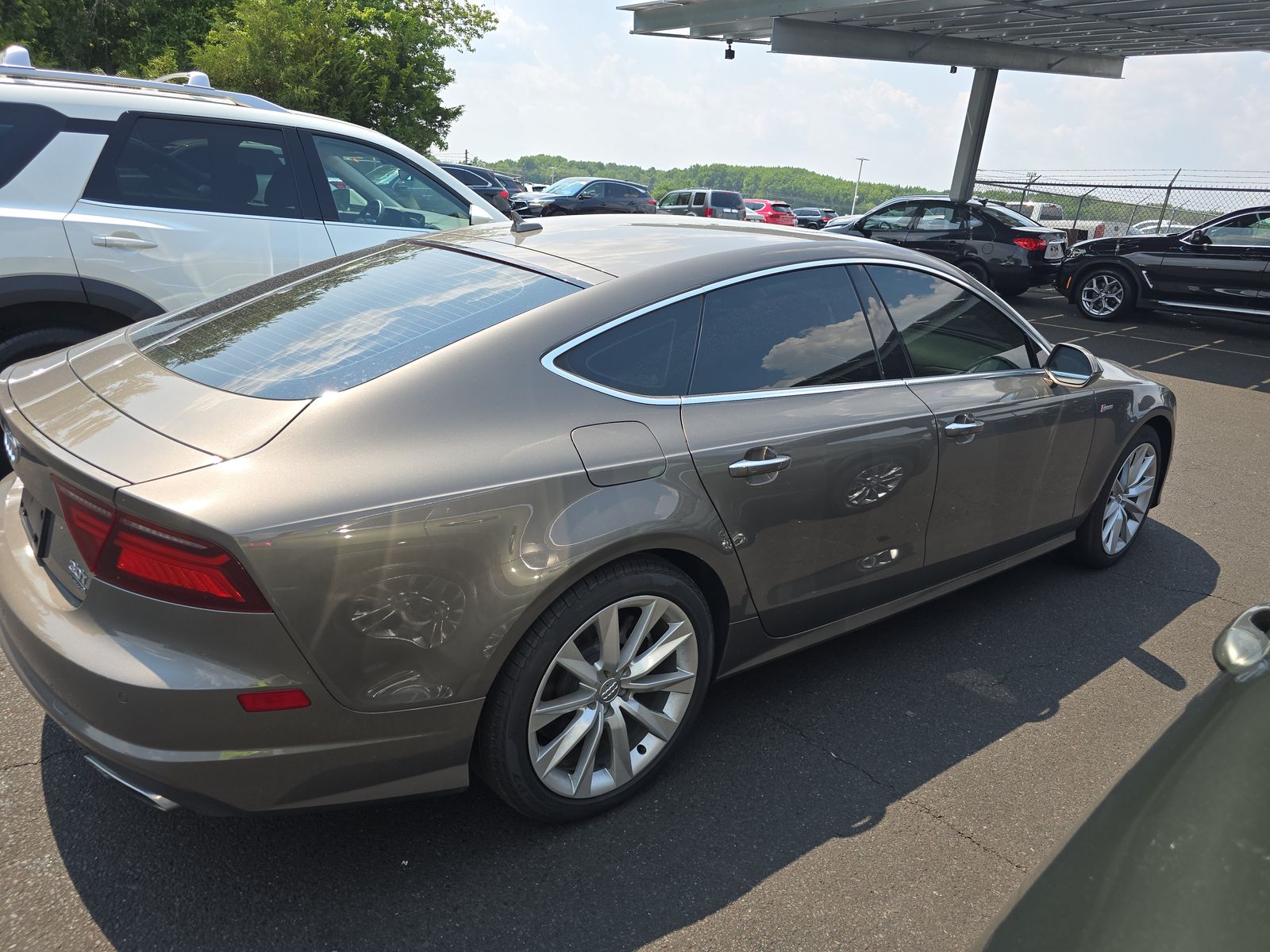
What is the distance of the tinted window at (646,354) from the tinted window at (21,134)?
333 cm

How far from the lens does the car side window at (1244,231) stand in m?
11.5

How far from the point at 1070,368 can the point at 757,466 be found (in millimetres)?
1915

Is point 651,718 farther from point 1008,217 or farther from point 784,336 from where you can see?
point 1008,217

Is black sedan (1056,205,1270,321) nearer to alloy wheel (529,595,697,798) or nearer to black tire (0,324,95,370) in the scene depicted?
alloy wheel (529,595,697,798)

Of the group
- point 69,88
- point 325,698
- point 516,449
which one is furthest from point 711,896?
point 69,88

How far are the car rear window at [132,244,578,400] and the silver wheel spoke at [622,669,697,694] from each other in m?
1.06

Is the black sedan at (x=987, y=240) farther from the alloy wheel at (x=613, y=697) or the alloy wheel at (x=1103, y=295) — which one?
the alloy wheel at (x=613, y=697)

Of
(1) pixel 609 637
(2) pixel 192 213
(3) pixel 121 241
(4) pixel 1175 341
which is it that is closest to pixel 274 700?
(1) pixel 609 637

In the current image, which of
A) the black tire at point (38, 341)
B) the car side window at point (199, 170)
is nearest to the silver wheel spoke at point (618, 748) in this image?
the black tire at point (38, 341)

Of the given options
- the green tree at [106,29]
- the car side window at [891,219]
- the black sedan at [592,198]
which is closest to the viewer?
the car side window at [891,219]

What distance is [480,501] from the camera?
2.12 meters

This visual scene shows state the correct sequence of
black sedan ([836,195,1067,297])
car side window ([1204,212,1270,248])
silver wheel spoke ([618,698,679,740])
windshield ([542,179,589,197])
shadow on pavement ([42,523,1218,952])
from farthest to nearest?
windshield ([542,179,589,197])
black sedan ([836,195,1067,297])
car side window ([1204,212,1270,248])
silver wheel spoke ([618,698,679,740])
shadow on pavement ([42,523,1218,952])

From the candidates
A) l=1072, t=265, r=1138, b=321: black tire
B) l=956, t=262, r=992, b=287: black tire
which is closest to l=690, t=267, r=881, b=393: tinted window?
l=1072, t=265, r=1138, b=321: black tire

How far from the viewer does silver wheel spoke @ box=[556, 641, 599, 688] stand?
234cm
